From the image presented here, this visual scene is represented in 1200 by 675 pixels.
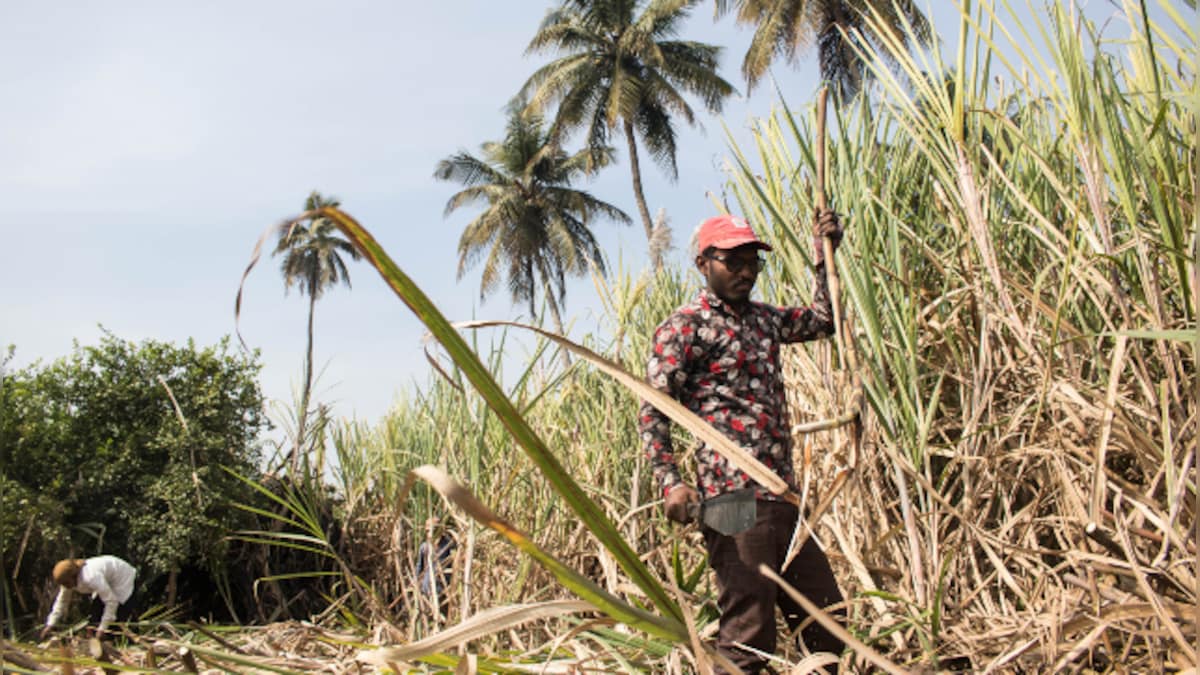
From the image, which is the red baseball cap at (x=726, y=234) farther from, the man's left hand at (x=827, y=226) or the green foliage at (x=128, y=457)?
the green foliage at (x=128, y=457)

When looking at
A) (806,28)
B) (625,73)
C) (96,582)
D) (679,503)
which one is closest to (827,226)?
(679,503)

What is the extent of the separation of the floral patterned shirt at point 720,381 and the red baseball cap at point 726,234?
0.45 feet

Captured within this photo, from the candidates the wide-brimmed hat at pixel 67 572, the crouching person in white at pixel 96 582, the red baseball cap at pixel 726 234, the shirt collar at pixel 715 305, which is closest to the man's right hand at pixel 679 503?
the shirt collar at pixel 715 305

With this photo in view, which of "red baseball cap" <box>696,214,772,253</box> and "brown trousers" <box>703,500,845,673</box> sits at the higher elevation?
"red baseball cap" <box>696,214,772,253</box>

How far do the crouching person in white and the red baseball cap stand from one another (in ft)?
17.7

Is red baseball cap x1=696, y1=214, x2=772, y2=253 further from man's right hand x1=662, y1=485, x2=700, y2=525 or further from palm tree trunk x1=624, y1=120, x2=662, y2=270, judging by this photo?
palm tree trunk x1=624, y1=120, x2=662, y2=270

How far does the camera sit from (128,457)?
28.5ft

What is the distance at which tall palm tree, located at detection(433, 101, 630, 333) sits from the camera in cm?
3062

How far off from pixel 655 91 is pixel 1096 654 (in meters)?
25.7

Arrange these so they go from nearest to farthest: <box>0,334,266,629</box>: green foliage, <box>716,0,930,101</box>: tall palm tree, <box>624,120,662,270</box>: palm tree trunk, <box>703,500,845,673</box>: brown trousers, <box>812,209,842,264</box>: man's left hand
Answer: <box>812,209,842,264</box>: man's left hand → <box>703,500,845,673</box>: brown trousers → <box>0,334,266,629</box>: green foliage → <box>716,0,930,101</box>: tall palm tree → <box>624,120,662,270</box>: palm tree trunk

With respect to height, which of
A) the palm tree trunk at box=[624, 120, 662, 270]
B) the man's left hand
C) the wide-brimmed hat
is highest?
the palm tree trunk at box=[624, 120, 662, 270]

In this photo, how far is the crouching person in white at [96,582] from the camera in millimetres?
6223

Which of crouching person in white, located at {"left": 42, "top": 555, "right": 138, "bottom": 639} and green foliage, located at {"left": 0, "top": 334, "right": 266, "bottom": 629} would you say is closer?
crouching person in white, located at {"left": 42, "top": 555, "right": 138, "bottom": 639}

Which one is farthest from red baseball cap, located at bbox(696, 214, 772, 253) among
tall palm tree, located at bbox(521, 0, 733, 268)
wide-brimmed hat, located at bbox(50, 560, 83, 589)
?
tall palm tree, located at bbox(521, 0, 733, 268)
